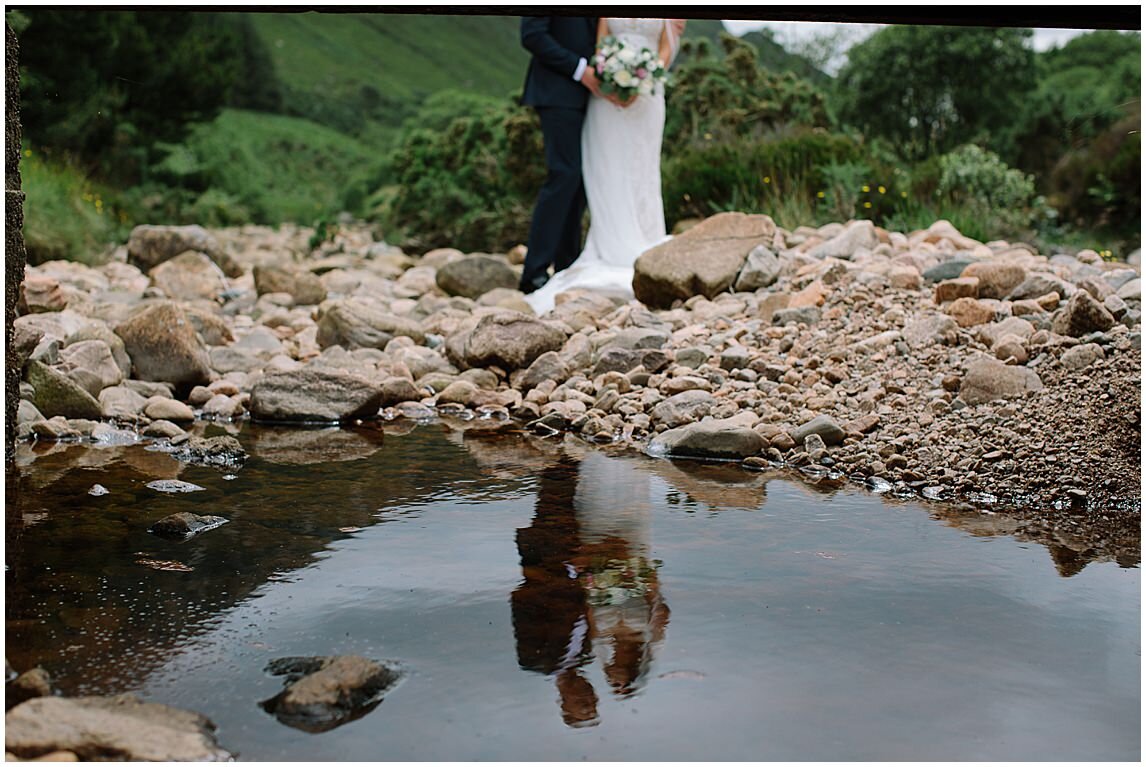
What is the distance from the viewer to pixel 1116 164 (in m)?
14.2

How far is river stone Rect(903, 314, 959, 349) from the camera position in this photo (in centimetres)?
568

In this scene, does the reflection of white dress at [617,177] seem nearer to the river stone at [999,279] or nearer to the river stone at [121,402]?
the river stone at [999,279]

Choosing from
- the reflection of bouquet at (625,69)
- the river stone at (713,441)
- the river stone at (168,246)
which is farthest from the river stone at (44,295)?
the river stone at (713,441)

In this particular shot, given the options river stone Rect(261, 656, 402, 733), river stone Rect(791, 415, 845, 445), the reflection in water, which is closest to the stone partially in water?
the reflection in water

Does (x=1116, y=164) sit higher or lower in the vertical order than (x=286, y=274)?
higher

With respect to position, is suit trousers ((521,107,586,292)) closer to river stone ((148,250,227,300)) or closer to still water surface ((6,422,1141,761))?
river stone ((148,250,227,300))

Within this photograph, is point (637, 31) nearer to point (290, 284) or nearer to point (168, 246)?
point (290, 284)

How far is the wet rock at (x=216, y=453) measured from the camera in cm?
459

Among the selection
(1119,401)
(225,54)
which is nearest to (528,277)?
(1119,401)

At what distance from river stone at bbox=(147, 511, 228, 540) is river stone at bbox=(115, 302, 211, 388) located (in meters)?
2.71

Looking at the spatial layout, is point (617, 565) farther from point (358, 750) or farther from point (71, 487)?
point (71, 487)

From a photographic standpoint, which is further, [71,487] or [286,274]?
[286,274]

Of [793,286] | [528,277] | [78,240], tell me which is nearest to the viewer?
[793,286]

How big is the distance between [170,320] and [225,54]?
44.8 ft
